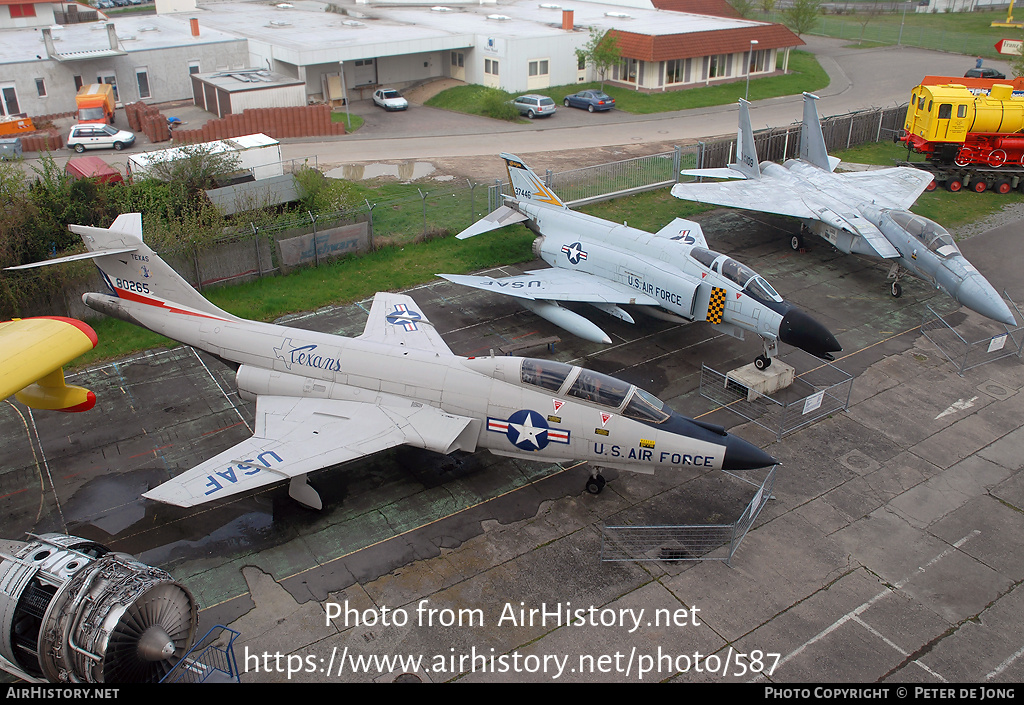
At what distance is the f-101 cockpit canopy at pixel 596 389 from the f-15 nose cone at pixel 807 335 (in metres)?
5.90

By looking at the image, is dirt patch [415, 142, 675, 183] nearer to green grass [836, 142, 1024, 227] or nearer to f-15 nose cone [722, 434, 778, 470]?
green grass [836, 142, 1024, 227]

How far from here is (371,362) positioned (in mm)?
16844

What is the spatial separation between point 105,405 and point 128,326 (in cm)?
468

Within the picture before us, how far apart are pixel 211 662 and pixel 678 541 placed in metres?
8.95

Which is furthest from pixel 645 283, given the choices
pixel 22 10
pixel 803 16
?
pixel 803 16

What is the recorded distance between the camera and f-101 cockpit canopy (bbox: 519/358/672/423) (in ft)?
50.0

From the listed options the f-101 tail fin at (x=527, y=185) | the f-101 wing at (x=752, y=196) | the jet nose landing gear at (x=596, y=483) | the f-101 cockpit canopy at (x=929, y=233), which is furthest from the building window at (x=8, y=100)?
the f-101 cockpit canopy at (x=929, y=233)

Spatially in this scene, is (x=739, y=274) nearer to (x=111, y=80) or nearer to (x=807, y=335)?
(x=807, y=335)

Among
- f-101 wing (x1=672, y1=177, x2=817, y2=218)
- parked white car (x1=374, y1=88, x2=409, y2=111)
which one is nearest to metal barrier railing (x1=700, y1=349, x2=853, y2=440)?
f-101 wing (x1=672, y1=177, x2=817, y2=218)

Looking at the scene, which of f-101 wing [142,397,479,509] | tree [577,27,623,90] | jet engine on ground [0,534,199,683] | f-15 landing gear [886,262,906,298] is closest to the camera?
jet engine on ground [0,534,199,683]

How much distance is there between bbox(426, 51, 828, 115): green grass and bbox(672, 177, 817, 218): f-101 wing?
22.7m

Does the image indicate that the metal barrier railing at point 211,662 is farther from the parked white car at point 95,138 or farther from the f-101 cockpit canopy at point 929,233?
the parked white car at point 95,138

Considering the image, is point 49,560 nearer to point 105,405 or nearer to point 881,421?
point 105,405
